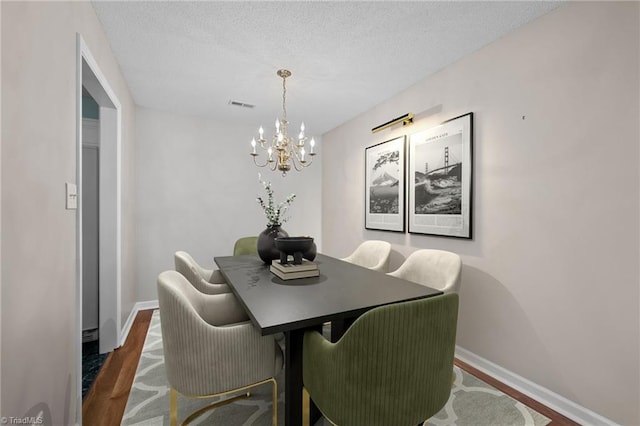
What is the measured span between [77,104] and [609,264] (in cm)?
305

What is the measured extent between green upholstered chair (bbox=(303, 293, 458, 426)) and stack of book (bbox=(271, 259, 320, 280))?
75 centimetres

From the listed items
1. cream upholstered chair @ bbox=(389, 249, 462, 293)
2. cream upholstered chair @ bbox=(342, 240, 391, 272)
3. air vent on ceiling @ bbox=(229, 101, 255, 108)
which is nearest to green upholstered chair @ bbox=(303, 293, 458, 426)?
cream upholstered chair @ bbox=(389, 249, 462, 293)

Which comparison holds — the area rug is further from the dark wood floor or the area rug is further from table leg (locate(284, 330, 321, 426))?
table leg (locate(284, 330, 321, 426))

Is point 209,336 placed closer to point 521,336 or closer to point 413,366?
point 413,366

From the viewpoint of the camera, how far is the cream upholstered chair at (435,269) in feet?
6.75

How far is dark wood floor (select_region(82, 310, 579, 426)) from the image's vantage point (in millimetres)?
1621

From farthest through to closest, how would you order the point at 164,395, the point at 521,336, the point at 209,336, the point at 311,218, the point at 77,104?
the point at 311,218
the point at 521,336
the point at 164,395
the point at 77,104
the point at 209,336

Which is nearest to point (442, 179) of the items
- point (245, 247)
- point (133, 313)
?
point (245, 247)

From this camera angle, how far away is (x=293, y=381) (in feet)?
4.17

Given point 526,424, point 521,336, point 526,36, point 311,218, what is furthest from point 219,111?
point 526,424

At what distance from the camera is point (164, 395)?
1.80 meters

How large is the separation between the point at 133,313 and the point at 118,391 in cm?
159

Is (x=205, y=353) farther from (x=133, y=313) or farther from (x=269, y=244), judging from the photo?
(x=133, y=313)

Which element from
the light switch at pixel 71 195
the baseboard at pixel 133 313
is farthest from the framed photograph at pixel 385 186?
the baseboard at pixel 133 313
